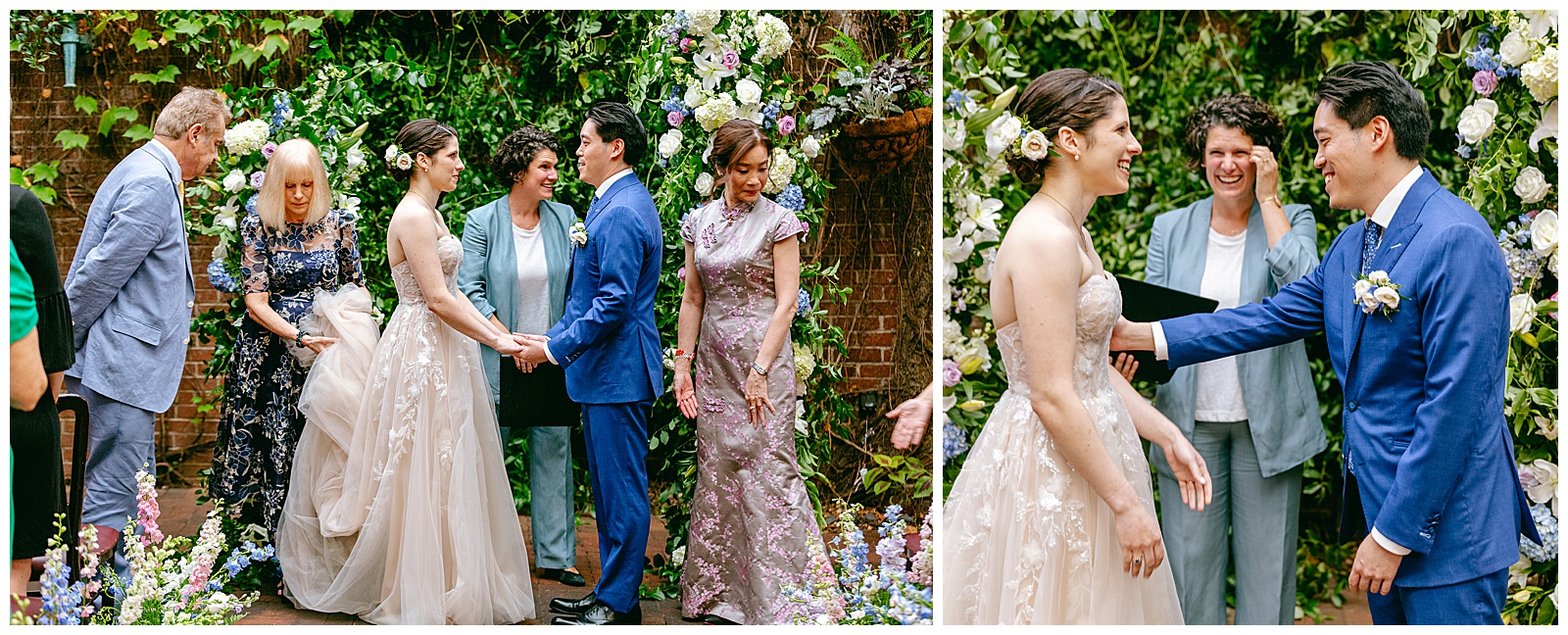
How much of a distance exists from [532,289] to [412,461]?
89cm

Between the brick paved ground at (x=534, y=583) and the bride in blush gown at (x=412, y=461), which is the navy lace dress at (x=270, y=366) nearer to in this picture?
the bride in blush gown at (x=412, y=461)

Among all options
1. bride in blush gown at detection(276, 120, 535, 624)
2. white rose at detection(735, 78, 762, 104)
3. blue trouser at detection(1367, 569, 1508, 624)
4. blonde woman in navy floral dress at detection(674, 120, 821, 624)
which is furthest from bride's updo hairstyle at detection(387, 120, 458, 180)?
blue trouser at detection(1367, 569, 1508, 624)

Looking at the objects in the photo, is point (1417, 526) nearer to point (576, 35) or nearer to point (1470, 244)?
point (1470, 244)

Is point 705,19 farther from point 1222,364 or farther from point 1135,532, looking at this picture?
point 1135,532

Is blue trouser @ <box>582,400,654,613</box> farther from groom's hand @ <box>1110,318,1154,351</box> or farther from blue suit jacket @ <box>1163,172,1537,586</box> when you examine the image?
blue suit jacket @ <box>1163,172,1537,586</box>

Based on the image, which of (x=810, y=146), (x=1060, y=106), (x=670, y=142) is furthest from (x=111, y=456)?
(x=1060, y=106)

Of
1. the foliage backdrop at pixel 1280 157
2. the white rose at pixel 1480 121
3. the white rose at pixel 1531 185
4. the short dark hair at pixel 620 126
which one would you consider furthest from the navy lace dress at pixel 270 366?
the white rose at pixel 1531 185

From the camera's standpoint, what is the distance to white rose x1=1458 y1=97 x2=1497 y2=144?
318 centimetres

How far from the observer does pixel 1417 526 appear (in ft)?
8.27

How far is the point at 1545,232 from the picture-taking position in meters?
3.08

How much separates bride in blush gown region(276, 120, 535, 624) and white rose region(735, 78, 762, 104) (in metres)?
0.97

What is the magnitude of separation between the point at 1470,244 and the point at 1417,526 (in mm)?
633

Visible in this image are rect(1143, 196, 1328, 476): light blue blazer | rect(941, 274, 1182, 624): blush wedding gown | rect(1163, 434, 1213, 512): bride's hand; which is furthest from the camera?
rect(1143, 196, 1328, 476): light blue blazer
